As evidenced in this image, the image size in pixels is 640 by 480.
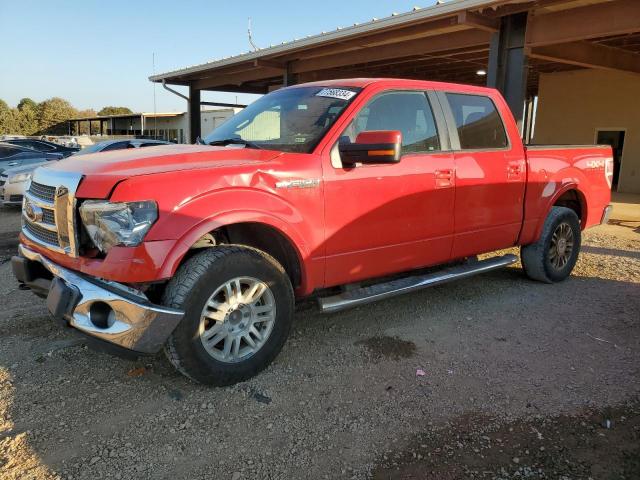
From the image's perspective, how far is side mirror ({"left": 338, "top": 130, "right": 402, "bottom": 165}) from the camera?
3.40 metres

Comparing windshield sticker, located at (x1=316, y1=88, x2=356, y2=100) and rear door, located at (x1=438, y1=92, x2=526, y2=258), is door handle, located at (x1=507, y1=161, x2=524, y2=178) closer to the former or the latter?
rear door, located at (x1=438, y1=92, x2=526, y2=258)

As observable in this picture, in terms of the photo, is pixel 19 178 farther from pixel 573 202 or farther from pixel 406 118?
pixel 573 202

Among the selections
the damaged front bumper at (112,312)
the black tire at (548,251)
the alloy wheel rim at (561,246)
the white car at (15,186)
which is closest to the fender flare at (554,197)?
the black tire at (548,251)

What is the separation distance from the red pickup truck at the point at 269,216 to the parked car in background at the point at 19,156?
31.8 ft

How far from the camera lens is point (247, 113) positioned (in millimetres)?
4559

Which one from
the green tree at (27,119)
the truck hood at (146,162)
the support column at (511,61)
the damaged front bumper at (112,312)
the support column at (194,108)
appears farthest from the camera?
the green tree at (27,119)

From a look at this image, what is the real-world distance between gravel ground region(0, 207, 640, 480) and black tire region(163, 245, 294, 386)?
0.15 m

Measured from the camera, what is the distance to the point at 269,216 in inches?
131

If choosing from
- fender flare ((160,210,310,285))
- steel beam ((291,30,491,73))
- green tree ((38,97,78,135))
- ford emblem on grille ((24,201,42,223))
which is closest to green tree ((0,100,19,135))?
green tree ((38,97,78,135))

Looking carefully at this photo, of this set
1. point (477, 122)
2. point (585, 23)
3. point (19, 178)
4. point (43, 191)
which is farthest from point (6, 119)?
point (477, 122)

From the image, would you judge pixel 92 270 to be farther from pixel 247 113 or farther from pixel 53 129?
pixel 53 129

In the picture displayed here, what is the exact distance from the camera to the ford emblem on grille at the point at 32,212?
3402 mm

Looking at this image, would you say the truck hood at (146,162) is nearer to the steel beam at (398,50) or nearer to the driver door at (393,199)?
the driver door at (393,199)

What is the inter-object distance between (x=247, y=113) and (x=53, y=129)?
67135mm
